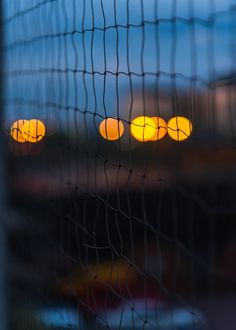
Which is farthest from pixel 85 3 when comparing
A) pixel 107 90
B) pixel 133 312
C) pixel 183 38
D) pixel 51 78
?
pixel 133 312

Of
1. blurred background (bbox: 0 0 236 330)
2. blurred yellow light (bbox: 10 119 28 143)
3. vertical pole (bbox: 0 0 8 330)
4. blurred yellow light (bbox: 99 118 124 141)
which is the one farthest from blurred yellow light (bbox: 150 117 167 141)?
vertical pole (bbox: 0 0 8 330)

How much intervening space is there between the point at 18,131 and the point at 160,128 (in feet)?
4.41

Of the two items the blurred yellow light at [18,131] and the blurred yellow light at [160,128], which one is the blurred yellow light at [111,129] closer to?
the blurred yellow light at [160,128]

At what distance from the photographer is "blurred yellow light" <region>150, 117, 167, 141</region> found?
1.95 meters

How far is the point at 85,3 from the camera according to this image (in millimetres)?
2434

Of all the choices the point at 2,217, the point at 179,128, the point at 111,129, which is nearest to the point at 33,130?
the point at 2,217

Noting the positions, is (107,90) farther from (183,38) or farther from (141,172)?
(183,38)

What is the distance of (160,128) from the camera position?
197cm

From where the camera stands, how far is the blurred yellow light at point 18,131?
126 inches

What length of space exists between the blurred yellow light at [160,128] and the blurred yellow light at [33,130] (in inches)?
40.4

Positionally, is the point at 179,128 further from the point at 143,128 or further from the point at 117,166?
the point at 117,166

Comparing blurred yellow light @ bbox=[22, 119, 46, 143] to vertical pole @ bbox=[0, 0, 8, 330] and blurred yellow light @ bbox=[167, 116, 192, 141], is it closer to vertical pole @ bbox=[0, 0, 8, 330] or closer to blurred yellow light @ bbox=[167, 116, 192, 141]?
vertical pole @ bbox=[0, 0, 8, 330]

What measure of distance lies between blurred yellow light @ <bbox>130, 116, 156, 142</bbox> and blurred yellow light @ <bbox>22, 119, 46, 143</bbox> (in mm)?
879

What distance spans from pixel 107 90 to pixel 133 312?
0.58 meters
